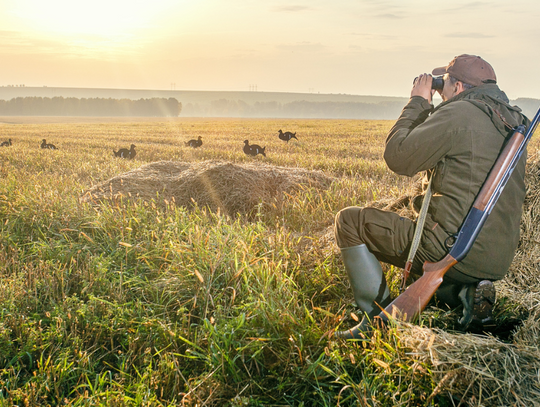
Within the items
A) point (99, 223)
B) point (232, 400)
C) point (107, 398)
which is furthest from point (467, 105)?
point (99, 223)

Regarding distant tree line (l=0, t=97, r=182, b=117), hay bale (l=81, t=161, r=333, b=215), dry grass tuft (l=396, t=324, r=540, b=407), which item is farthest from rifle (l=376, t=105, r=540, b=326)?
distant tree line (l=0, t=97, r=182, b=117)

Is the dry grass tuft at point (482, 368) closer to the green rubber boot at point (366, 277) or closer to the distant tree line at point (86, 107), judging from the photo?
the green rubber boot at point (366, 277)

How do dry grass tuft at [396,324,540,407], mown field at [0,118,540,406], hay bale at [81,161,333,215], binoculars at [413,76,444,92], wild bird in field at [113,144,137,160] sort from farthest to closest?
wild bird in field at [113,144,137,160] < hay bale at [81,161,333,215] < binoculars at [413,76,444,92] < mown field at [0,118,540,406] < dry grass tuft at [396,324,540,407]

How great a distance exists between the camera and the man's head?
2.72m

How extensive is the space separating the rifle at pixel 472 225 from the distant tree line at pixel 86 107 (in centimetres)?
16301

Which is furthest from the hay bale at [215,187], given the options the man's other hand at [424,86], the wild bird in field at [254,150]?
the wild bird in field at [254,150]

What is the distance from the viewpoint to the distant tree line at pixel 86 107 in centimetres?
14400

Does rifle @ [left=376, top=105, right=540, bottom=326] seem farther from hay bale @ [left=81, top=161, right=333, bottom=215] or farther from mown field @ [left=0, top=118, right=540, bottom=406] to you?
hay bale @ [left=81, top=161, right=333, bottom=215]

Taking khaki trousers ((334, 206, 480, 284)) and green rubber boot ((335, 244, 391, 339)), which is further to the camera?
green rubber boot ((335, 244, 391, 339))

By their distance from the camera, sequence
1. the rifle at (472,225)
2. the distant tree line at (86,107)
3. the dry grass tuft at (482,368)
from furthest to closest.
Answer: the distant tree line at (86,107), the rifle at (472,225), the dry grass tuft at (482,368)

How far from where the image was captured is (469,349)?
2.24 metres

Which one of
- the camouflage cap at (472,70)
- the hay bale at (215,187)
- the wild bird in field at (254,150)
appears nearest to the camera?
the camouflage cap at (472,70)

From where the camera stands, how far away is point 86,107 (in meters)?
154

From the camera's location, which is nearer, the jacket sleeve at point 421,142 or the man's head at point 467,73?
the jacket sleeve at point 421,142
